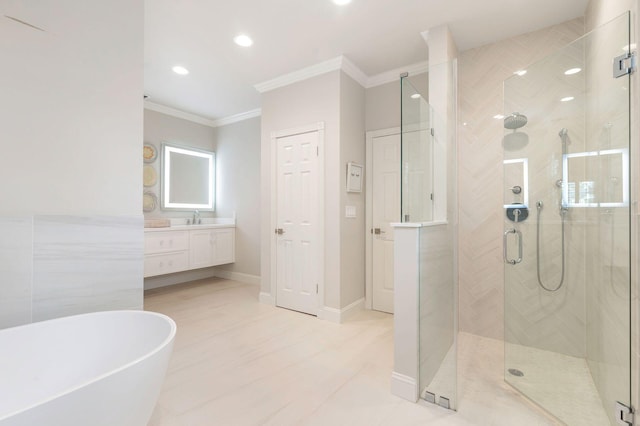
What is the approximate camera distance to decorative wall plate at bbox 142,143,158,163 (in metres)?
4.10

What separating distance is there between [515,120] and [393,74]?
1497mm

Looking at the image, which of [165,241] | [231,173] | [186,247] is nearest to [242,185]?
[231,173]

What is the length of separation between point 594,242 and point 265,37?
2.96 metres

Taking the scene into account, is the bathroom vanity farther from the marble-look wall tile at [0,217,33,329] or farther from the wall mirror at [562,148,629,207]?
the wall mirror at [562,148,629,207]

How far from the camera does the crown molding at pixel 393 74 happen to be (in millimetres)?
3037

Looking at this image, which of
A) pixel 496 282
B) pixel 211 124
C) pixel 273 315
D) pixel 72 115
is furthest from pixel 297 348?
pixel 211 124

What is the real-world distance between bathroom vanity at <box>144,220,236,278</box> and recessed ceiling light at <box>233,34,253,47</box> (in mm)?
2428

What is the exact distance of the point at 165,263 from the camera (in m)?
3.75

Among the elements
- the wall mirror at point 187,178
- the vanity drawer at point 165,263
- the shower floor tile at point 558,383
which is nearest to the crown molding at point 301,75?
the wall mirror at point 187,178

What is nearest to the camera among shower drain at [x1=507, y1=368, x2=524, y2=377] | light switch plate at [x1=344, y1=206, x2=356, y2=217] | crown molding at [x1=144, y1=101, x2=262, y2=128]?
shower drain at [x1=507, y1=368, x2=524, y2=377]

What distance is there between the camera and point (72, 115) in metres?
1.54

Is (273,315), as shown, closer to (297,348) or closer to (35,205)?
(297,348)

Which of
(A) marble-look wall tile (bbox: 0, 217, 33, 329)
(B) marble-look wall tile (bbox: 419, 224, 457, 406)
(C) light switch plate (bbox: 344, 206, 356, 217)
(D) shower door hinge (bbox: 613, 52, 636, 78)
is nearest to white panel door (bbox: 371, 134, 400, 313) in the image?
(C) light switch plate (bbox: 344, 206, 356, 217)

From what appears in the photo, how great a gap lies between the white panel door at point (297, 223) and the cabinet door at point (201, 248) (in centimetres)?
144
